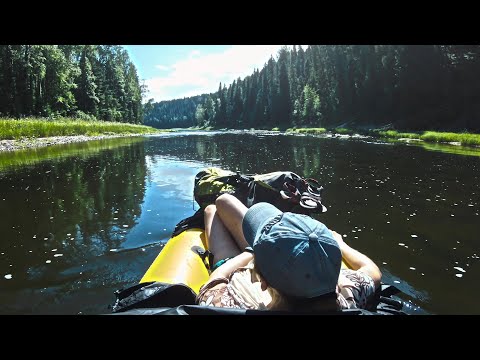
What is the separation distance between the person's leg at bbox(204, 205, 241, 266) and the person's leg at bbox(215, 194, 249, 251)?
61mm

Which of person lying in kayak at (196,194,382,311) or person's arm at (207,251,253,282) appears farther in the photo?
person's arm at (207,251,253,282)

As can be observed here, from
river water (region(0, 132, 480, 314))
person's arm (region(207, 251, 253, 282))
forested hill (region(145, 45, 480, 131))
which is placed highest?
forested hill (region(145, 45, 480, 131))

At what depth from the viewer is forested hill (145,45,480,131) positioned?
38125 millimetres

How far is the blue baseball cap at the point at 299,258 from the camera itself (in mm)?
1777

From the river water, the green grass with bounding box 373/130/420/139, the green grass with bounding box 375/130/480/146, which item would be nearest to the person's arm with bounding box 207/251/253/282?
the river water

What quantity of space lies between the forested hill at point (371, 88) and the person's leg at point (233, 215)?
36.5 metres

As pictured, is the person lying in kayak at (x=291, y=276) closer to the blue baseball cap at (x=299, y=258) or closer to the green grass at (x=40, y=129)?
the blue baseball cap at (x=299, y=258)

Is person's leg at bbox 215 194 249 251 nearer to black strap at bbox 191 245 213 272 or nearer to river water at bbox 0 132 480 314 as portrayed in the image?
black strap at bbox 191 245 213 272

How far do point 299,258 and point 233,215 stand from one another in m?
1.92

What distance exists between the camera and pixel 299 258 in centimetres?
178

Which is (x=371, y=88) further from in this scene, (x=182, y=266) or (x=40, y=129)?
(x=182, y=266)

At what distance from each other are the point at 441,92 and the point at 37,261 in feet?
152

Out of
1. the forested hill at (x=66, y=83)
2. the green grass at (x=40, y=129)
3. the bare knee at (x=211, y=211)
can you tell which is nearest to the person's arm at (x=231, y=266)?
the bare knee at (x=211, y=211)

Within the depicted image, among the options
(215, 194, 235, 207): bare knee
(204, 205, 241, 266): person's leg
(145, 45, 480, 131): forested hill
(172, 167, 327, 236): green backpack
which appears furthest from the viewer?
(145, 45, 480, 131): forested hill
